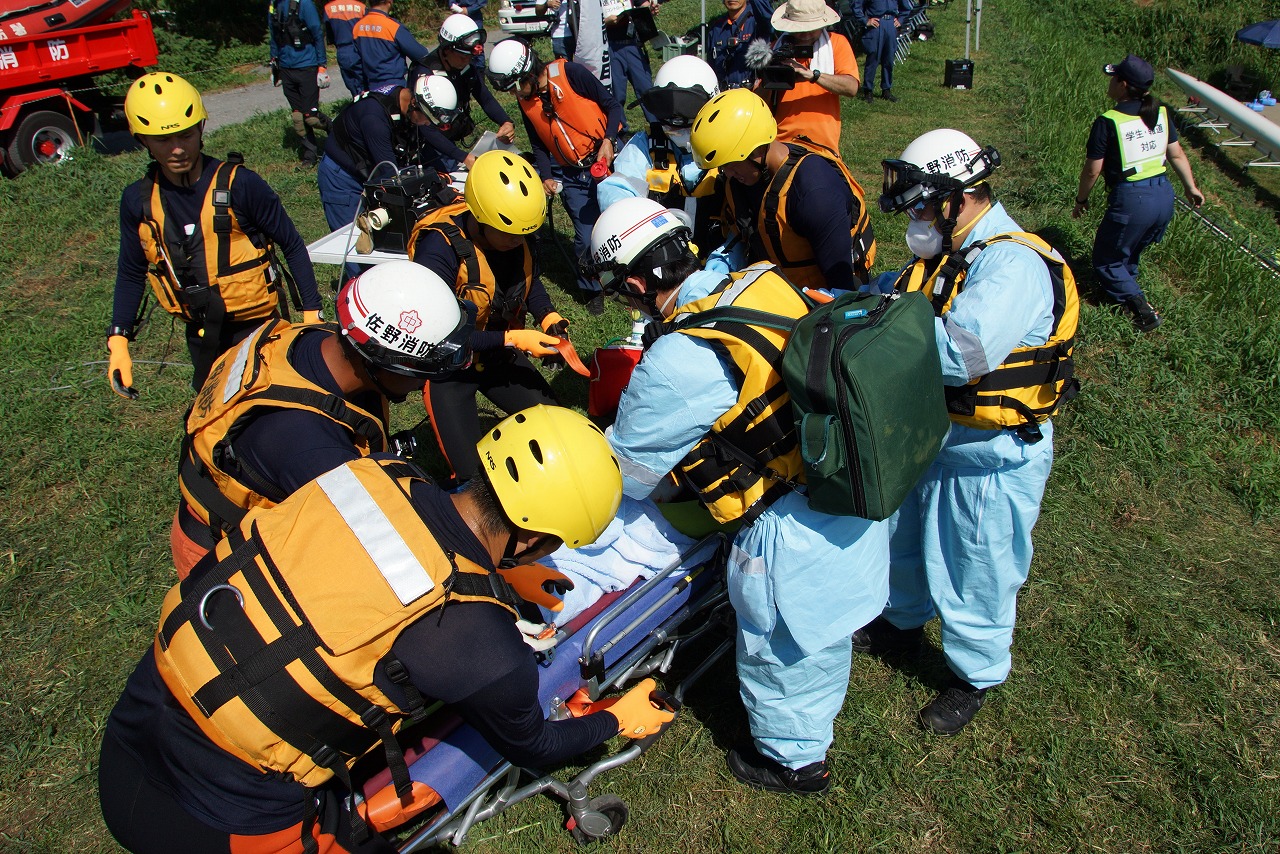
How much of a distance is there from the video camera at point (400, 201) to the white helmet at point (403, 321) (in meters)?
2.51

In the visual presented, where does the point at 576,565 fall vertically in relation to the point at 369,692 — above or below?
below

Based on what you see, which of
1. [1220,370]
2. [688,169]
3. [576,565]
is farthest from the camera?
[1220,370]

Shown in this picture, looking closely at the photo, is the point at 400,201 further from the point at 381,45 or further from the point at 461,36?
the point at 381,45

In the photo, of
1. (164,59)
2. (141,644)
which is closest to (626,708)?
(141,644)

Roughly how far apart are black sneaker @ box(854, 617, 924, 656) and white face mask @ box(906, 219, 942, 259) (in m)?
1.92

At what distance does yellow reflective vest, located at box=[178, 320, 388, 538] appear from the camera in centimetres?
272

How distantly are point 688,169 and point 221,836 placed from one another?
185 inches

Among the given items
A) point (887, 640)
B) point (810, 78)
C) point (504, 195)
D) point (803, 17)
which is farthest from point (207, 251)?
point (803, 17)

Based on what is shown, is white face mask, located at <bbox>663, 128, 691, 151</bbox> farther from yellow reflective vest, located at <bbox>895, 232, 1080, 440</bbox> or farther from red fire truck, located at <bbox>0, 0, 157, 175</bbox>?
red fire truck, located at <bbox>0, 0, 157, 175</bbox>

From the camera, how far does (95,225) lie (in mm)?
→ 9227

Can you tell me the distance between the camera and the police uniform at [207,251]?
164 inches

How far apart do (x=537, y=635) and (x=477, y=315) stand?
79.2 inches

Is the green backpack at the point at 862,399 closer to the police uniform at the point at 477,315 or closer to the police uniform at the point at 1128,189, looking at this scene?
the police uniform at the point at 477,315

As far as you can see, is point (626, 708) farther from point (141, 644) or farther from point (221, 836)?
point (141, 644)
